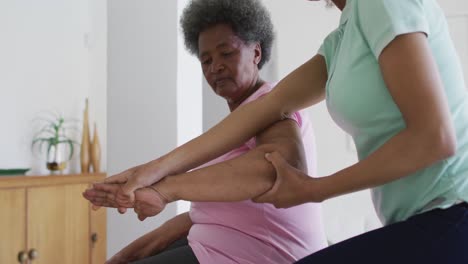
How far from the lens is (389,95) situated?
0.78 m

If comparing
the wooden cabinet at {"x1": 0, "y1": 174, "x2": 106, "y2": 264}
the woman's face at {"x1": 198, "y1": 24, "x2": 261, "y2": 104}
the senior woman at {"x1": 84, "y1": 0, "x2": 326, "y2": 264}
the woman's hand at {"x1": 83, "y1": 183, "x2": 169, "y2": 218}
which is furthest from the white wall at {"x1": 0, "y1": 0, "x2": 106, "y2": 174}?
the woman's hand at {"x1": 83, "y1": 183, "x2": 169, "y2": 218}

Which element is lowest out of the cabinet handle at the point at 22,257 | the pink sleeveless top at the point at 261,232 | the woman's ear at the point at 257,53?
the cabinet handle at the point at 22,257

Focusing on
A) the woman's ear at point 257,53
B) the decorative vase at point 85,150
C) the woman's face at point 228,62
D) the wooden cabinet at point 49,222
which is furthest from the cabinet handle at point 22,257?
the woman's ear at point 257,53

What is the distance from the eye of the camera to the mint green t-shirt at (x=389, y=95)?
0.75 meters

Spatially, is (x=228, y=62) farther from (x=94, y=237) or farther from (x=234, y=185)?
(x=94, y=237)

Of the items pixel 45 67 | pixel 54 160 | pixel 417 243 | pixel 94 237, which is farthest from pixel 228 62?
pixel 45 67

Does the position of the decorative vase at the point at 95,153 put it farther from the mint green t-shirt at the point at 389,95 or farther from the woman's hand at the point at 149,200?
the mint green t-shirt at the point at 389,95

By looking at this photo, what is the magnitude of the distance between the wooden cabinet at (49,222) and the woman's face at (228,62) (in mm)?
1436

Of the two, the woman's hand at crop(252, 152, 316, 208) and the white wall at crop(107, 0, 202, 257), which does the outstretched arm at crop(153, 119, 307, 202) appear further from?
the white wall at crop(107, 0, 202, 257)

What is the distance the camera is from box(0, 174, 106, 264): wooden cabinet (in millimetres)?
2447

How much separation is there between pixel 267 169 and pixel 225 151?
21cm

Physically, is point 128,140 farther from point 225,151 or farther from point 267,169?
point 267,169

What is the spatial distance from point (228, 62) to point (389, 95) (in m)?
0.73

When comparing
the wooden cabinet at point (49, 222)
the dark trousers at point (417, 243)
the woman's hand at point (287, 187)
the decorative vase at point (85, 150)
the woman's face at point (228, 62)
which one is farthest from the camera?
the decorative vase at point (85, 150)
